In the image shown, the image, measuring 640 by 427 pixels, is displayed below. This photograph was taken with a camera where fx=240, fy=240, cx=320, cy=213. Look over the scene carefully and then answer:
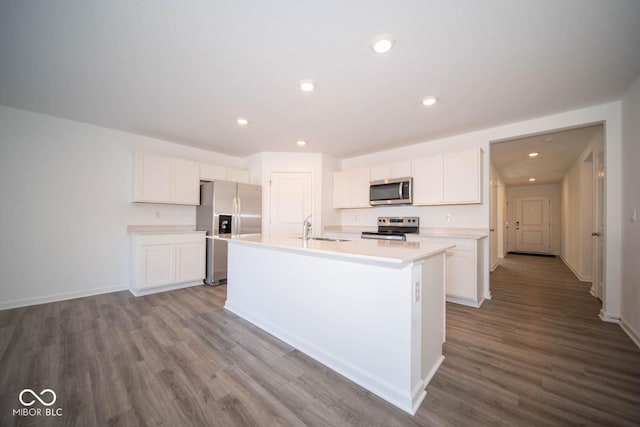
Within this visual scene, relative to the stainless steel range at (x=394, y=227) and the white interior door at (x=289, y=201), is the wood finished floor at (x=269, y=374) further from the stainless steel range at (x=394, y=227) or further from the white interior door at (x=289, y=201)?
the white interior door at (x=289, y=201)

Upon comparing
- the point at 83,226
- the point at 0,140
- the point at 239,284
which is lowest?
the point at 239,284

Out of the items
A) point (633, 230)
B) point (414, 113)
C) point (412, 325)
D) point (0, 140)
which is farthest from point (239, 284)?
point (633, 230)

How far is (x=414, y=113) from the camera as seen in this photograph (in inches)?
117

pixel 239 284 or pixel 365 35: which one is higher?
pixel 365 35

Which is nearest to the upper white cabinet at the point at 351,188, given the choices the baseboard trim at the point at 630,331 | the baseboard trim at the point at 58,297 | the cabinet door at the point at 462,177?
the cabinet door at the point at 462,177

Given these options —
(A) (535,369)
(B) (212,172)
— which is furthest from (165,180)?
(A) (535,369)

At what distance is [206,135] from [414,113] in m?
3.07

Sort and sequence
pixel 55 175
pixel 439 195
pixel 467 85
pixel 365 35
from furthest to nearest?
pixel 439 195 < pixel 55 175 < pixel 467 85 < pixel 365 35

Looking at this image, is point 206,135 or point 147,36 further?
point 206,135

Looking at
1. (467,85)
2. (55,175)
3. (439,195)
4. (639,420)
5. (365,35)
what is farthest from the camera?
(439,195)

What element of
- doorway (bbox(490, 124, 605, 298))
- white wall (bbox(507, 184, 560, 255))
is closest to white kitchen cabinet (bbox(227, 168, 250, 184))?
doorway (bbox(490, 124, 605, 298))

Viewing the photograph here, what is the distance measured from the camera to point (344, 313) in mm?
1772

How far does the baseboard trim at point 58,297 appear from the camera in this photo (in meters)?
2.94

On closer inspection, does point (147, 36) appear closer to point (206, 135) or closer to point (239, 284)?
point (206, 135)
